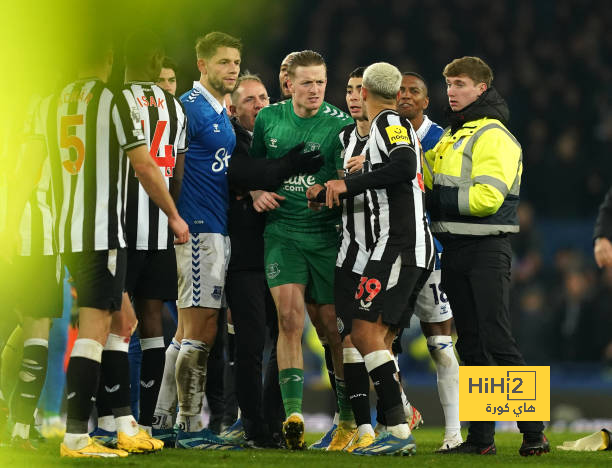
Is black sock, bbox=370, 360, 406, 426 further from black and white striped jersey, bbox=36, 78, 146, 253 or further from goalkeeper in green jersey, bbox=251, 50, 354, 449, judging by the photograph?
black and white striped jersey, bbox=36, 78, 146, 253

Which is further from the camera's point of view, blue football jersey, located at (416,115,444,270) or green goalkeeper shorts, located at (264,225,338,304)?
blue football jersey, located at (416,115,444,270)

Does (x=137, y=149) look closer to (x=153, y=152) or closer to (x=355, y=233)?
(x=153, y=152)

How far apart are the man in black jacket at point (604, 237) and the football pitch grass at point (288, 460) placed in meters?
1.13

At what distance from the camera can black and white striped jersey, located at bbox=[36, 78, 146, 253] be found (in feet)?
15.9

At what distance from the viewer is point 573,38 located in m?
17.1

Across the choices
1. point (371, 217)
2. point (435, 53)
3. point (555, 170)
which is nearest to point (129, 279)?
point (371, 217)

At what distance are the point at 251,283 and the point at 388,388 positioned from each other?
4.00 feet

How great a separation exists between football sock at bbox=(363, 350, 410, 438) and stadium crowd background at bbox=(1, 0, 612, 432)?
539 cm

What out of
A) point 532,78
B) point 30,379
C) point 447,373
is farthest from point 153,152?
point 532,78

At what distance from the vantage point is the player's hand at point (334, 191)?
5.14 meters

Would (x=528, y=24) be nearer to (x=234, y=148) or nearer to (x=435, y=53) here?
(x=435, y=53)

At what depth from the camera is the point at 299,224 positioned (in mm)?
5875

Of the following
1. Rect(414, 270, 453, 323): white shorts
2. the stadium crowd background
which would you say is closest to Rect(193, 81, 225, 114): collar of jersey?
Rect(414, 270, 453, 323): white shorts

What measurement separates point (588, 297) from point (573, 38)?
6.96m
